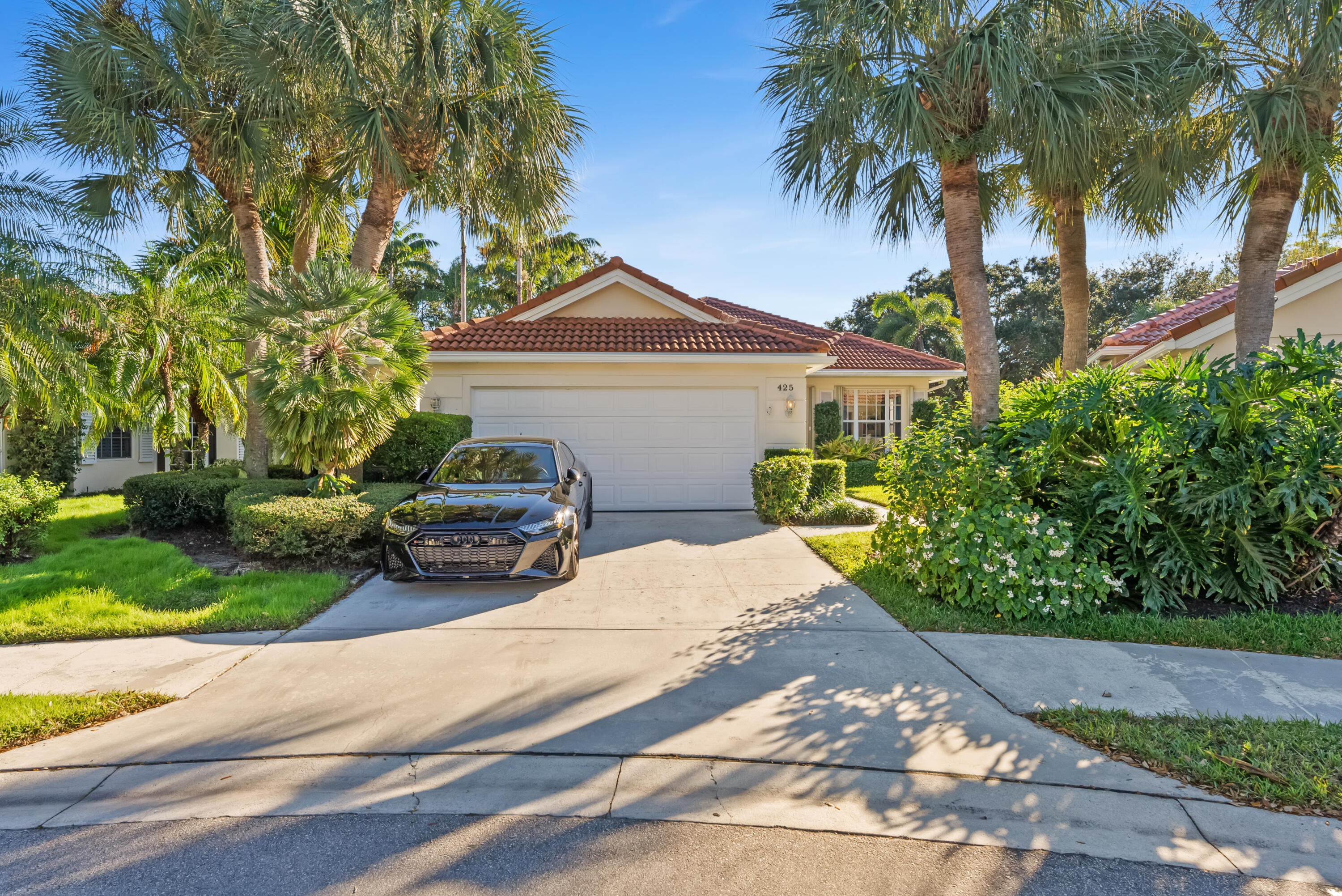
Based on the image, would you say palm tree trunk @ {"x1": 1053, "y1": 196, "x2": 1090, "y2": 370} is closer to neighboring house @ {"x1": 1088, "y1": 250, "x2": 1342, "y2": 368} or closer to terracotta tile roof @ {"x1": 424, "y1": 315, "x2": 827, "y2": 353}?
neighboring house @ {"x1": 1088, "y1": 250, "x2": 1342, "y2": 368}

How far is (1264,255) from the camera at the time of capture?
25.3 ft

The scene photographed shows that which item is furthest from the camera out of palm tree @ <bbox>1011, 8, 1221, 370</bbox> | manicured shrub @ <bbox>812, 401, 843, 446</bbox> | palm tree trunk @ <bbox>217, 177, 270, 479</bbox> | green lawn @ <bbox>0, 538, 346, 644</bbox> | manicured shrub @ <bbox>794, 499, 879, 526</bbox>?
manicured shrub @ <bbox>812, 401, 843, 446</bbox>

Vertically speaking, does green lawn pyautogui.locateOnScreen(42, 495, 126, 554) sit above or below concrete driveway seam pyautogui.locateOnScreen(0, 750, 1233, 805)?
above

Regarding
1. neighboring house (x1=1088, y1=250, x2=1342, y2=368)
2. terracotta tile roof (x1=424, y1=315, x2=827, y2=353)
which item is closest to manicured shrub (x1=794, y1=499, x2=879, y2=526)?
terracotta tile roof (x1=424, y1=315, x2=827, y2=353)

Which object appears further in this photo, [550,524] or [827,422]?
[827,422]

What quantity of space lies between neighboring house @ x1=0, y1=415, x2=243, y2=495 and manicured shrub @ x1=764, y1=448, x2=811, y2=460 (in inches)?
550

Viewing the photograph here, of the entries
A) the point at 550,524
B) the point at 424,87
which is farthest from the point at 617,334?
the point at 550,524

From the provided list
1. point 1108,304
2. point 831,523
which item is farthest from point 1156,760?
point 1108,304

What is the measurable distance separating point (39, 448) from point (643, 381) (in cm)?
1194

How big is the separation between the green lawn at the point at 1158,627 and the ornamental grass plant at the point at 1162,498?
0.44 ft

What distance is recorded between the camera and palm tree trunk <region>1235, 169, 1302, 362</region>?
766 cm

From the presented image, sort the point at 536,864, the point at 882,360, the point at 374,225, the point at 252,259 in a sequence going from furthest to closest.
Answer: the point at 882,360
the point at 374,225
the point at 252,259
the point at 536,864

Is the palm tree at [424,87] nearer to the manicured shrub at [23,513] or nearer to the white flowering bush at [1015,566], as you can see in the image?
the manicured shrub at [23,513]

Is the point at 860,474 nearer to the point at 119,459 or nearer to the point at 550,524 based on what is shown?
the point at 550,524
